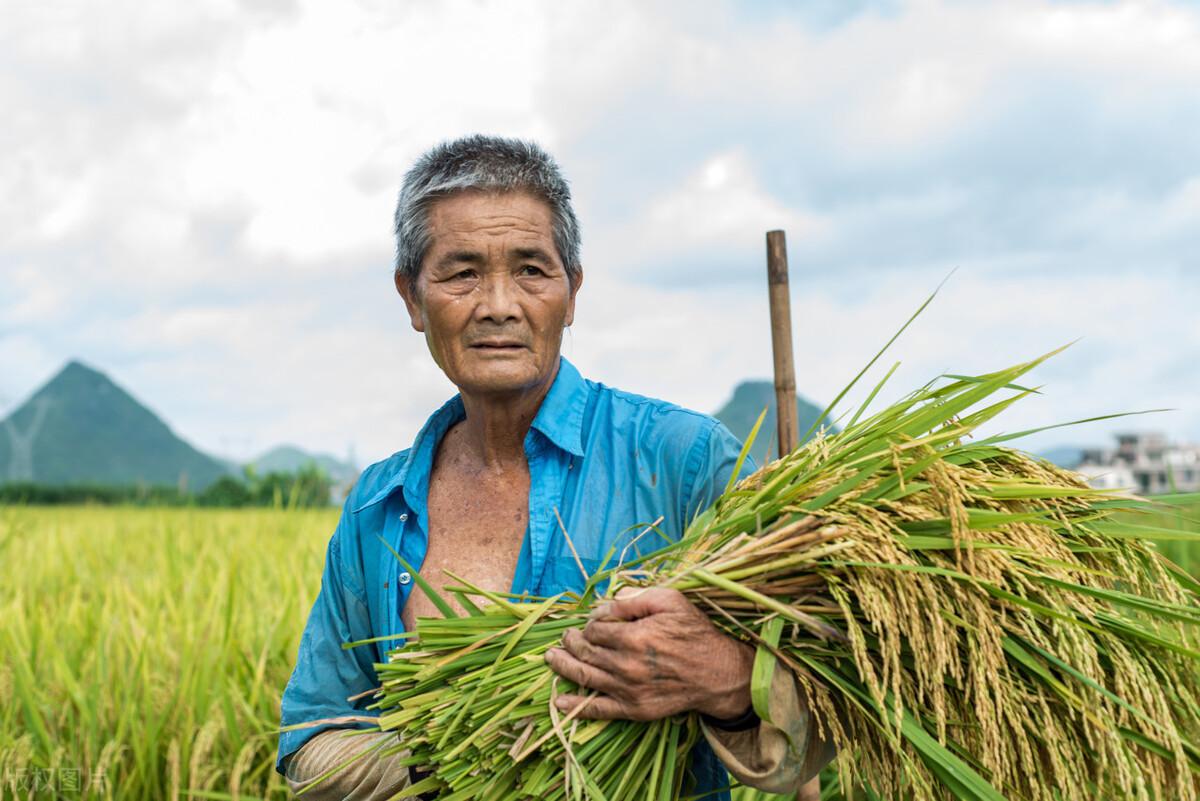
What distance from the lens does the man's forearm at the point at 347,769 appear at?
2.08 m

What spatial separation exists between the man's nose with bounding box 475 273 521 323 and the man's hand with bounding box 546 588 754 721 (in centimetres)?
77

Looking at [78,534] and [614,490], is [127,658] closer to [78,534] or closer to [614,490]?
[614,490]

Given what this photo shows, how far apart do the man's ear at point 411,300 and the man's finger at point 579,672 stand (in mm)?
971

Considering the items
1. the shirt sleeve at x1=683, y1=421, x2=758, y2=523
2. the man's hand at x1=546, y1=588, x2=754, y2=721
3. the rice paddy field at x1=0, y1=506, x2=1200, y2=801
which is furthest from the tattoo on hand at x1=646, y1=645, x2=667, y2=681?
the rice paddy field at x1=0, y1=506, x2=1200, y2=801

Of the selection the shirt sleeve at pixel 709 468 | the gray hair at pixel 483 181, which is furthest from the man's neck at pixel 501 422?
the shirt sleeve at pixel 709 468

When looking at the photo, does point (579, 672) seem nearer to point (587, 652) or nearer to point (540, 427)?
point (587, 652)

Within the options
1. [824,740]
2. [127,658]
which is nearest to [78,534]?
[127,658]

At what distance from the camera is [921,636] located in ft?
4.99

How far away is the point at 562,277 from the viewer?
228 centimetres

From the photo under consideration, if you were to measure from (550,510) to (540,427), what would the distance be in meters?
0.19

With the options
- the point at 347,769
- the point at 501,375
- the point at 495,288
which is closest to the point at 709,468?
the point at 501,375

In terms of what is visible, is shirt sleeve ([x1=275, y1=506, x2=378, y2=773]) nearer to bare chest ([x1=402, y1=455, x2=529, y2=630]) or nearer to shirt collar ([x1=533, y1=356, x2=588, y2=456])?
bare chest ([x1=402, y1=455, x2=529, y2=630])

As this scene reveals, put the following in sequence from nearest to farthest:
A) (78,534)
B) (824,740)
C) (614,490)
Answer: (824,740) → (614,490) → (78,534)

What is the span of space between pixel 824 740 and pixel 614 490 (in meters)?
0.73
